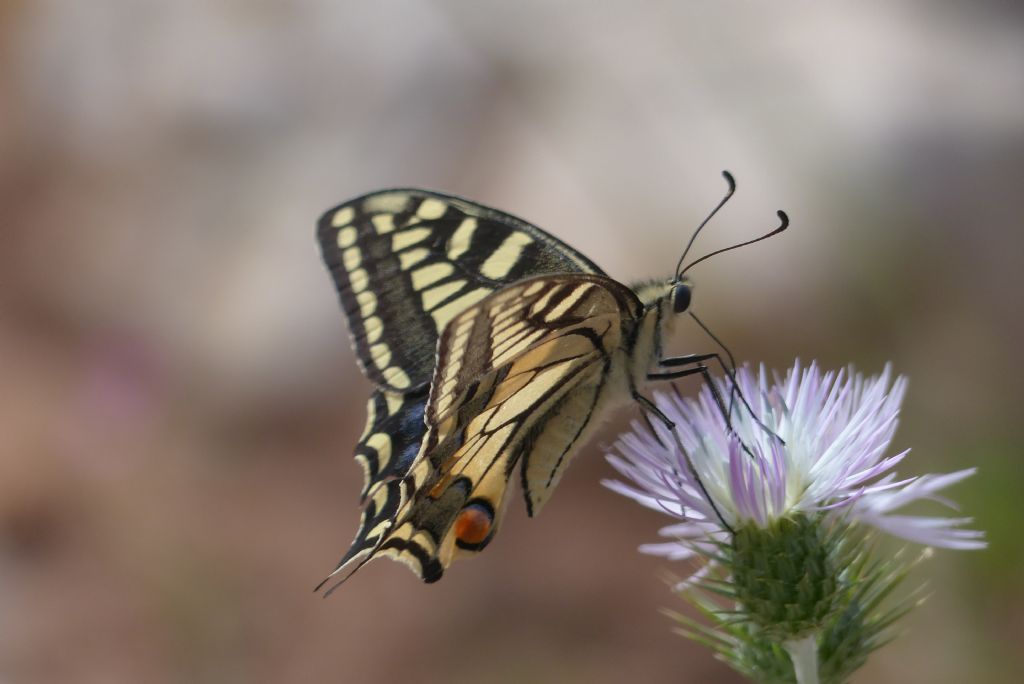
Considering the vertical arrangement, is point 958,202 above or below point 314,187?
below

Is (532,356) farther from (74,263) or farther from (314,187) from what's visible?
(74,263)

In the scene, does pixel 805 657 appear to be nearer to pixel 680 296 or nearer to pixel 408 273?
pixel 680 296

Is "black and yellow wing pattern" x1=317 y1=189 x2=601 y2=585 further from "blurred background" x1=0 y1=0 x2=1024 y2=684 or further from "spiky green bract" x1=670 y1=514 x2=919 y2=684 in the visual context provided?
"blurred background" x1=0 y1=0 x2=1024 y2=684

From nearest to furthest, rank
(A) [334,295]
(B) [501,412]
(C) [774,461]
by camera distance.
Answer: (C) [774,461], (B) [501,412], (A) [334,295]

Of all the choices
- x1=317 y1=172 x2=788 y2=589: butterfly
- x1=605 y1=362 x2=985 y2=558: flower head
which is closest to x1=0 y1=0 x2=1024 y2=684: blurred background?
x1=605 y1=362 x2=985 y2=558: flower head

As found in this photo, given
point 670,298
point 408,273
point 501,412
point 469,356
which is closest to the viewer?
point 469,356

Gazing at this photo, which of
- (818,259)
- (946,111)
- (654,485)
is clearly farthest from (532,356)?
(946,111)

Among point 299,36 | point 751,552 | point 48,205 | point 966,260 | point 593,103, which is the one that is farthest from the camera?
point 48,205

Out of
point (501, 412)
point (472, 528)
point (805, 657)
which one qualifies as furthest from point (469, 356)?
point (805, 657)

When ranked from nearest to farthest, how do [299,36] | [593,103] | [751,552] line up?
[751,552] < [593,103] < [299,36]
